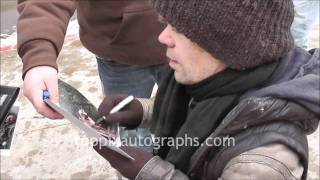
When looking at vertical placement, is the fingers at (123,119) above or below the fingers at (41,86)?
below

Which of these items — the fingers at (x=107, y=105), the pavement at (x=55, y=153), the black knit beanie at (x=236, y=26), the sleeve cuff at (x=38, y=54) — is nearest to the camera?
the black knit beanie at (x=236, y=26)

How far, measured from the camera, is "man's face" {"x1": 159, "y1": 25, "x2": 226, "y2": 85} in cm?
110

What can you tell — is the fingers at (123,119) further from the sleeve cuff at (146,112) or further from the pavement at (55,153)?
the pavement at (55,153)

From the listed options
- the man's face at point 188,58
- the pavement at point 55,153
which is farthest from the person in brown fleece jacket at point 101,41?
the pavement at point 55,153

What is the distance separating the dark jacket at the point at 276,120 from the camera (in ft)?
3.31

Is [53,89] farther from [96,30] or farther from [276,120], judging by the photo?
[276,120]

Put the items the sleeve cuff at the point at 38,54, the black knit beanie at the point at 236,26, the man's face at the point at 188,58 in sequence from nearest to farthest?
1. the black knit beanie at the point at 236,26
2. the man's face at the point at 188,58
3. the sleeve cuff at the point at 38,54

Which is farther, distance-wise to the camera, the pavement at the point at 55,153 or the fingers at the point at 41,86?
the pavement at the point at 55,153

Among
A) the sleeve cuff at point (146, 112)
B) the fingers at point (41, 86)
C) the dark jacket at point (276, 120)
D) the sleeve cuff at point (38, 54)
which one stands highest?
the dark jacket at point (276, 120)

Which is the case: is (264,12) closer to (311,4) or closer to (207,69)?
(207,69)

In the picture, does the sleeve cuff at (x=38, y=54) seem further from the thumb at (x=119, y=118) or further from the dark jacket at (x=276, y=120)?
the dark jacket at (x=276, y=120)


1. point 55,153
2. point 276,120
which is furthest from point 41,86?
point 55,153

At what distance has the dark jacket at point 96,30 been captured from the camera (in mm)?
1389

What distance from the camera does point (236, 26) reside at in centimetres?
99
